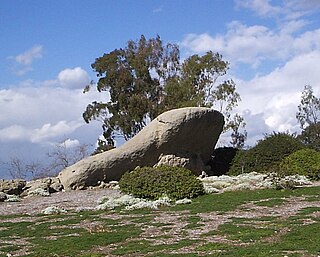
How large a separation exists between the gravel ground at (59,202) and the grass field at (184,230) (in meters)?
1.68

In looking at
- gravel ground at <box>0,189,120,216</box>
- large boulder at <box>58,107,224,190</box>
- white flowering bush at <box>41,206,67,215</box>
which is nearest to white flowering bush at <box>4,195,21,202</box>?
gravel ground at <box>0,189,120,216</box>

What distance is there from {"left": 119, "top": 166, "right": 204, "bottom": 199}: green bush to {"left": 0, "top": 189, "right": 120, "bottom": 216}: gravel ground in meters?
1.54

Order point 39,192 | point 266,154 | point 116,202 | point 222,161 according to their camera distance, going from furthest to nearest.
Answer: point 222,161 < point 266,154 < point 39,192 < point 116,202

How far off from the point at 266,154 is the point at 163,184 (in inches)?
388

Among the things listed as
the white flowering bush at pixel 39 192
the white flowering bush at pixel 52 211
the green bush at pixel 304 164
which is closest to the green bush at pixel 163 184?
the white flowering bush at pixel 52 211

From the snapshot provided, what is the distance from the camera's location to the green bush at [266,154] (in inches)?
1088

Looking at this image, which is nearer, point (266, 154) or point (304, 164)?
point (304, 164)

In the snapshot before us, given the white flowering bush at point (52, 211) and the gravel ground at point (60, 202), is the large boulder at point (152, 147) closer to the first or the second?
the gravel ground at point (60, 202)

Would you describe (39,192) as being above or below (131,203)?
above

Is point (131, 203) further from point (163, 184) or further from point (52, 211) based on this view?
point (52, 211)

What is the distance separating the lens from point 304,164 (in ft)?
79.0

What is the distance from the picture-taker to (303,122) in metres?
40.2

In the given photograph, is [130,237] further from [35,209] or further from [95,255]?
[35,209]

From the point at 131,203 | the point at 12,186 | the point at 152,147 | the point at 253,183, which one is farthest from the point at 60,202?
the point at 253,183
